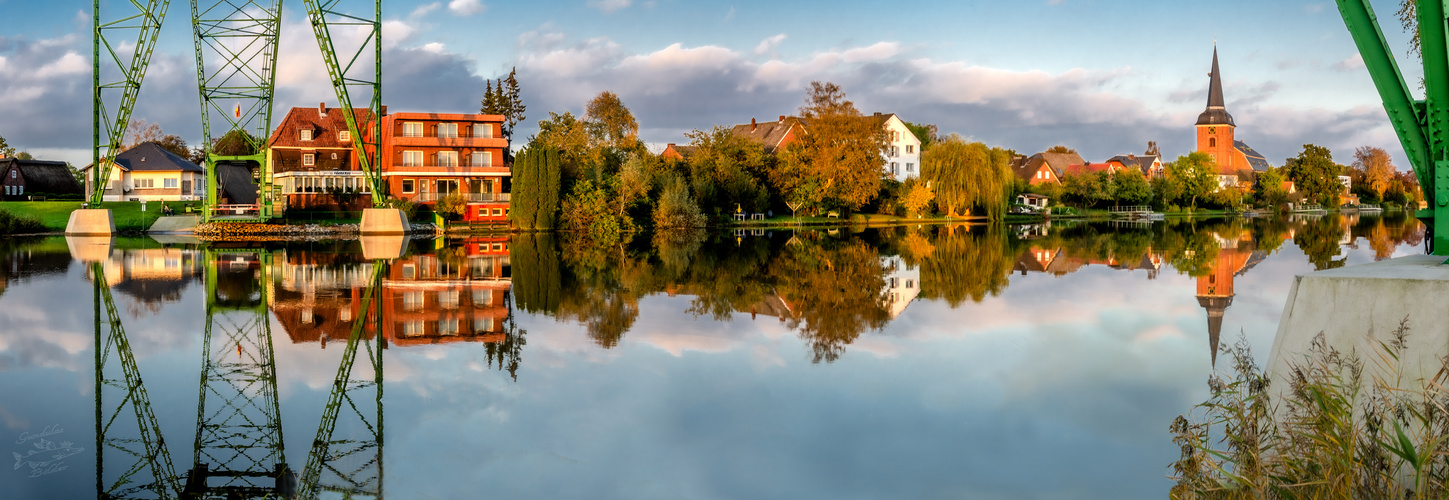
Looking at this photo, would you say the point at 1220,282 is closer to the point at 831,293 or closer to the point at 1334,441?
the point at 831,293

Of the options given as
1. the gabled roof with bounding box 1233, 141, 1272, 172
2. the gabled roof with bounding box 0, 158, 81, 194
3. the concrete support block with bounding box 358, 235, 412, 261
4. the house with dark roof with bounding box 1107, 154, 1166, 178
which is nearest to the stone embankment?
the concrete support block with bounding box 358, 235, 412, 261

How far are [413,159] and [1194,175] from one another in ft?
246

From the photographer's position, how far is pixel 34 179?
6856cm

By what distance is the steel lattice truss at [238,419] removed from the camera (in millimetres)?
6105

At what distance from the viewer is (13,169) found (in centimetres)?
6606

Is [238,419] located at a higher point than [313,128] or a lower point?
lower

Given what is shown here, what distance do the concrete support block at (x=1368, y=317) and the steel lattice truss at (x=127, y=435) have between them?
669 centimetres

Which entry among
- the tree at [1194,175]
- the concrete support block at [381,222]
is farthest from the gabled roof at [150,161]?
the tree at [1194,175]

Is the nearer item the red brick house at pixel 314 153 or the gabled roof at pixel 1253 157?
the red brick house at pixel 314 153

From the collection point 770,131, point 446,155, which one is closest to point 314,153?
point 446,155

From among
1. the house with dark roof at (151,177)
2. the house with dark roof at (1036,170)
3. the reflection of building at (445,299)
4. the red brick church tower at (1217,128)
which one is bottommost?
the reflection of building at (445,299)

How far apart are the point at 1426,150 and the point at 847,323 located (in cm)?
684

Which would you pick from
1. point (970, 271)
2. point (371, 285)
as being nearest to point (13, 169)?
point (371, 285)

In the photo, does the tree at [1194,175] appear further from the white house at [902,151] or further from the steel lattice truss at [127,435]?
the steel lattice truss at [127,435]
